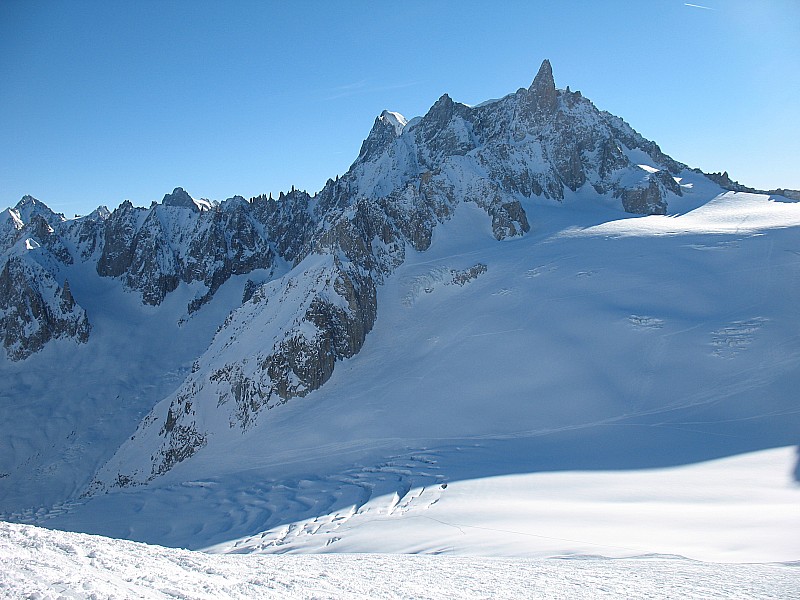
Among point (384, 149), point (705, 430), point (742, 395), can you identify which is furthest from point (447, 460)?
point (384, 149)

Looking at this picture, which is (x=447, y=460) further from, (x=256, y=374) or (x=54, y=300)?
(x=54, y=300)

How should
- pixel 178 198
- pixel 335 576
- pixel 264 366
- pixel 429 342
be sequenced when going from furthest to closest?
pixel 178 198
pixel 429 342
pixel 264 366
pixel 335 576

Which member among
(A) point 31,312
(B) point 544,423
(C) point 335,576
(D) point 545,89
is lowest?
(B) point 544,423

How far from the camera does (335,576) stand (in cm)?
931

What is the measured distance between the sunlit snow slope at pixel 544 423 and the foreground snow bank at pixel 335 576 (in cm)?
177

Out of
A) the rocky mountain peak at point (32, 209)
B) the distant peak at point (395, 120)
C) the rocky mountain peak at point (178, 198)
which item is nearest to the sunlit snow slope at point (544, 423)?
the distant peak at point (395, 120)

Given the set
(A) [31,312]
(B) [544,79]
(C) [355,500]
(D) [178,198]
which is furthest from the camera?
(D) [178,198]

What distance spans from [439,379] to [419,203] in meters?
31.4

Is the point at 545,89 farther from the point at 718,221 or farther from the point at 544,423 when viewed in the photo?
the point at 544,423

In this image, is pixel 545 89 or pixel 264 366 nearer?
pixel 264 366

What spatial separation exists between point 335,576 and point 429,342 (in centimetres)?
3212

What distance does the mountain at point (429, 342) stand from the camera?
26.9m

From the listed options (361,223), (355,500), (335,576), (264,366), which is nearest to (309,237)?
(361,223)

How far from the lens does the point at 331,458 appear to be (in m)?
29.5
